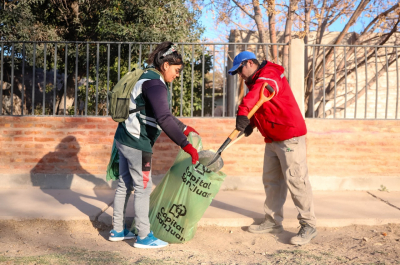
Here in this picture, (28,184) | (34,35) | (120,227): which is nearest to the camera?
(120,227)

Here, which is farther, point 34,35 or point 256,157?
point 34,35

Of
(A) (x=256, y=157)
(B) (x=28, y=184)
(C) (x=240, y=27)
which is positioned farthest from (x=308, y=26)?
(B) (x=28, y=184)

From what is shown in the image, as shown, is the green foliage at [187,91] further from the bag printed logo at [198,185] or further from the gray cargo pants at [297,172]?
the bag printed logo at [198,185]

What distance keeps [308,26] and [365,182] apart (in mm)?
4564

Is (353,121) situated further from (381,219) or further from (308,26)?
(308,26)

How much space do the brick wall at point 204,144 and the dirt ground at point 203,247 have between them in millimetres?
1816

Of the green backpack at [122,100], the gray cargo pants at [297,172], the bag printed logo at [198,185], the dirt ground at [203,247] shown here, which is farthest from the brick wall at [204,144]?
the green backpack at [122,100]

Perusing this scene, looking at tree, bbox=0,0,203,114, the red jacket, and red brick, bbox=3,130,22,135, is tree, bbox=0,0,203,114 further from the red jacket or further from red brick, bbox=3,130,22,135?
the red jacket

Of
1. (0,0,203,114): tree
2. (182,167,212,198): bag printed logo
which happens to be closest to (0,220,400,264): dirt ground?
(182,167,212,198): bag printed logo

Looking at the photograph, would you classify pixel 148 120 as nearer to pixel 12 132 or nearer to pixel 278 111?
pixel 278 111

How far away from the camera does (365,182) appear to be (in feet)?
21.7

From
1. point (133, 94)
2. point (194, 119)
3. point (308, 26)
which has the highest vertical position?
point (308, 26)

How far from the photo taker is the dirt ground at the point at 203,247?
362 cm

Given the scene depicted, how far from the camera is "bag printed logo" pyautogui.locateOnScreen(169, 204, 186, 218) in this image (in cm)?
394
